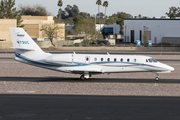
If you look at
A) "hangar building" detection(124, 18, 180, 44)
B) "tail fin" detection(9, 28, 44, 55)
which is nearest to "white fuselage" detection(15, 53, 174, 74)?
"tail fin" detection(9, 28, 44, 55)

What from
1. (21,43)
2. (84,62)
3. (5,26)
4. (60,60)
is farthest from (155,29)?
(21,43)

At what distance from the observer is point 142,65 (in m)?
26.1

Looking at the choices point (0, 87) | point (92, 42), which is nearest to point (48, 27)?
point (92, 42)

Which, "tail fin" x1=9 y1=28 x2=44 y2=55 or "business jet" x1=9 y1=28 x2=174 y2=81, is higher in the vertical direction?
"tail fin" x1=9 y1=28 x2=44 y2=55
